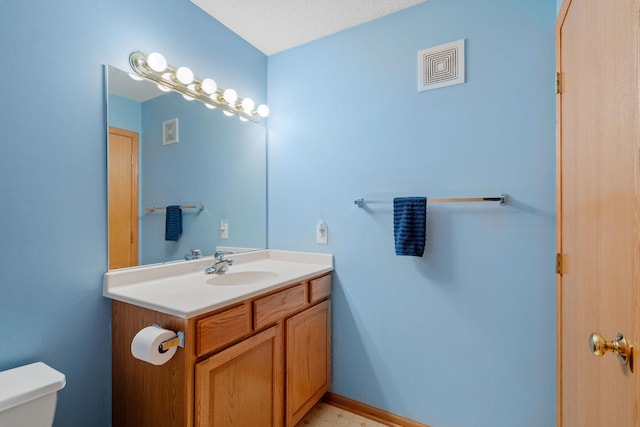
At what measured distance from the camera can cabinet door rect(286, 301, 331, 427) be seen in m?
1.55

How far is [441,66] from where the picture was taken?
5.22ft

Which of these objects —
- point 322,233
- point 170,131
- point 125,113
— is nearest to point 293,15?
point 170,131

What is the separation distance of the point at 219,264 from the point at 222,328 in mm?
622

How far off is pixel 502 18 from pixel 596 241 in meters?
1.22

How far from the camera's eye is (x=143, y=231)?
1479 millimetres

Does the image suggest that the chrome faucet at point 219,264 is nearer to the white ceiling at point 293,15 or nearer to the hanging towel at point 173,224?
the hanging towel at point 173,224

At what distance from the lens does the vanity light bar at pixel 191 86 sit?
141 cm

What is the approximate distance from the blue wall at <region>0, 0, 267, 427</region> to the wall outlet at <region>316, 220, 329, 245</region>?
1154mm

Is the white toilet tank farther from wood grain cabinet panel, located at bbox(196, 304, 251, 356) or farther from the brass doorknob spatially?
the brass doorknob

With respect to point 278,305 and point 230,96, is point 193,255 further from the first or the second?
point 230,96

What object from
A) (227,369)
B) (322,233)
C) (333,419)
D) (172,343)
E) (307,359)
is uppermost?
(322,233)

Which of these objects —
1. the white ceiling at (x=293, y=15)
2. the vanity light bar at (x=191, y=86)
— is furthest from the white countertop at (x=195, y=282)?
the white ceiling at (x=293, y=15)

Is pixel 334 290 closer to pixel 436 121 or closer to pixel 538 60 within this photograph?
pixel 436 121

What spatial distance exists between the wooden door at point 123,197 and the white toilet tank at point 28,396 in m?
0.46
